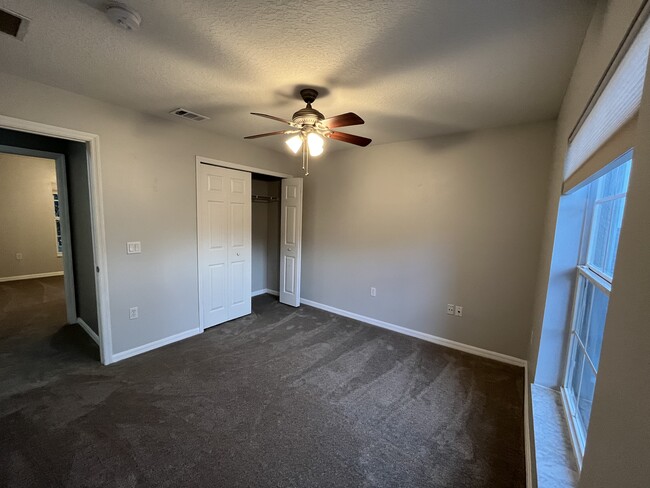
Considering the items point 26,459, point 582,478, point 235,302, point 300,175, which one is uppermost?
point 300,175

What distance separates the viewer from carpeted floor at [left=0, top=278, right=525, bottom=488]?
1598mm

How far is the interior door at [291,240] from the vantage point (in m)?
4.21

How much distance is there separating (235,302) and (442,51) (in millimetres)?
3590

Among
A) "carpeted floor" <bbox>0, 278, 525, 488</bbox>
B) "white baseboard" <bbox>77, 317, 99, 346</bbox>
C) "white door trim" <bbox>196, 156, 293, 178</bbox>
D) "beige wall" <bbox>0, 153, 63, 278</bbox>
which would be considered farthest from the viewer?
"beige wall" <bbox>0, 153, 63, 278</bbox>

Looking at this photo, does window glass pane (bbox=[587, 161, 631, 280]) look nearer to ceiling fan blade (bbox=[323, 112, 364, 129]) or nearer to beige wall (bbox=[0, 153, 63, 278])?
ceiling fan blade (bbox=[323, 112, 364, 129])

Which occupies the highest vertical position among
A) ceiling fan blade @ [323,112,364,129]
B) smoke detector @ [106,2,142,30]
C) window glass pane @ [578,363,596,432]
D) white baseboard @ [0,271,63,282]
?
smoke detector @ [106,2,142,30]

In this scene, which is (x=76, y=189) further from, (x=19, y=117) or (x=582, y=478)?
(x=582, y=478)

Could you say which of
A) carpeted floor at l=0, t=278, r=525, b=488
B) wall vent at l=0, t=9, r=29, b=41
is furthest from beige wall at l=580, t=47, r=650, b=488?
wall vent at l=0, t=9, r=29, b=41

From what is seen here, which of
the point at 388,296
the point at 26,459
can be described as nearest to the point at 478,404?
the point at 388,296

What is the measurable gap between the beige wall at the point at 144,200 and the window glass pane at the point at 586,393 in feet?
11.6

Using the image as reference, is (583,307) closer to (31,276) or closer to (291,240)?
(291,240)

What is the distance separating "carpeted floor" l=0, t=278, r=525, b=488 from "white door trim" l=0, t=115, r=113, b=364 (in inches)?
10.8

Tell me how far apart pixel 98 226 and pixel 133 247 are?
0.35m

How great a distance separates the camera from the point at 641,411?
0.46 meters
